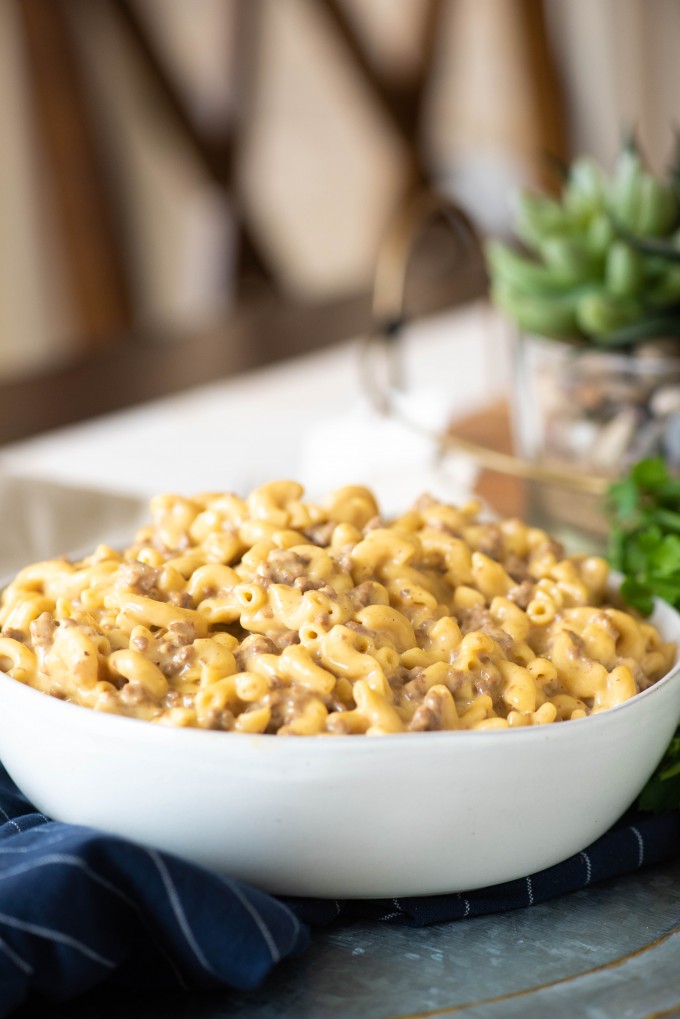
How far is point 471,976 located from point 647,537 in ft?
1.16

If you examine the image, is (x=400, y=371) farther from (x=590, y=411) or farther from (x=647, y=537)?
(x=647, y=537)

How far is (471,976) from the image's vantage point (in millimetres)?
558

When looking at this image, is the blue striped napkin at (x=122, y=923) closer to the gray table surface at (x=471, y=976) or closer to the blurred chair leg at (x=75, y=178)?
the gray table surface at (x=471, y=976)

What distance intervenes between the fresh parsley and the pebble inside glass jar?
0.16 metres

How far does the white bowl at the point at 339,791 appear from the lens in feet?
1.79

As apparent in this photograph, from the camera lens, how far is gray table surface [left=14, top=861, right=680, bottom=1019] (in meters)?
0.53

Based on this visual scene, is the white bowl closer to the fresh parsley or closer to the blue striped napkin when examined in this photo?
the blue striped napkin

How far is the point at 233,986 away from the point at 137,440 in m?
0.98

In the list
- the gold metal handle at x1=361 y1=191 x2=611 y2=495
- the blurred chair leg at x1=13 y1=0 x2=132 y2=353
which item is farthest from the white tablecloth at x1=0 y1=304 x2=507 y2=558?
the blurred chair leg at x1=13 y1=0 x2=132 y2=353

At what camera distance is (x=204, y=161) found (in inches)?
128

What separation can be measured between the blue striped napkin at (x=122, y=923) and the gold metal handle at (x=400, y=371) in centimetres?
56

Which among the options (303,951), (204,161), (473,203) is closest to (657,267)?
(303,951)

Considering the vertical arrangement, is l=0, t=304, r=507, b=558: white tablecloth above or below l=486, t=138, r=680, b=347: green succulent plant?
below

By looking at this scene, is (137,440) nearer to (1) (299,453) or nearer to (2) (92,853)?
(1) (299,453)
